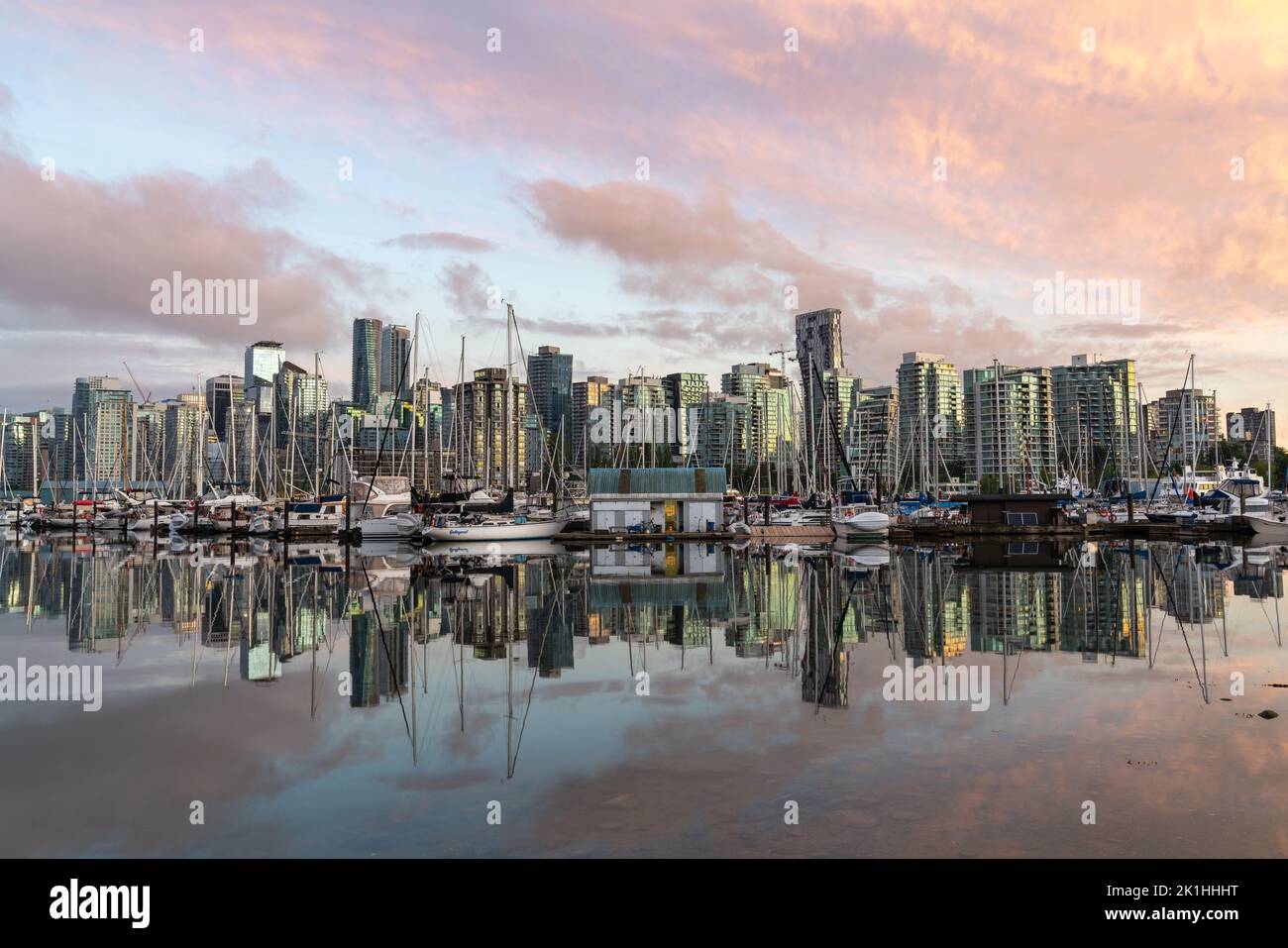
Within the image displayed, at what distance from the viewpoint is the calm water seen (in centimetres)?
1148

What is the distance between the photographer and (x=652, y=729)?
1680 centimetres

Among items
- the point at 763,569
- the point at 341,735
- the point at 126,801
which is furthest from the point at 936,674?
the point at 763,569

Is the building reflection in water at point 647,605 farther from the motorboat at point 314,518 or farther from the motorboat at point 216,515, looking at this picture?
the motorboat at point 216,515

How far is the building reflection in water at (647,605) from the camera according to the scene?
2502 cm

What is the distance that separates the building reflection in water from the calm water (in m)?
0.26

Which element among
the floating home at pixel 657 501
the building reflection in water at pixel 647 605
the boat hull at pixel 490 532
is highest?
the floating home at pixel 657 501

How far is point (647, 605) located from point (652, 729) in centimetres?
1943

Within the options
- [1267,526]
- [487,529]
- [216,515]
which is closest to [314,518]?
[216,515]

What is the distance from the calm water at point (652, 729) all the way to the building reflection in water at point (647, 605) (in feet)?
0.84

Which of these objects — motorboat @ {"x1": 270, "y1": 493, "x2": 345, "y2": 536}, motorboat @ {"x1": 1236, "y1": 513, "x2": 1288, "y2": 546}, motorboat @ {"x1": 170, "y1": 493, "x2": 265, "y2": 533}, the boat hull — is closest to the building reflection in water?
the boat hull

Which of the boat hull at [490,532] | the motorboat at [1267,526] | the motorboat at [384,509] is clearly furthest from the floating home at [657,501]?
the motorboat at [1267,526]

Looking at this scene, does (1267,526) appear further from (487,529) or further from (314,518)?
(314,518)
